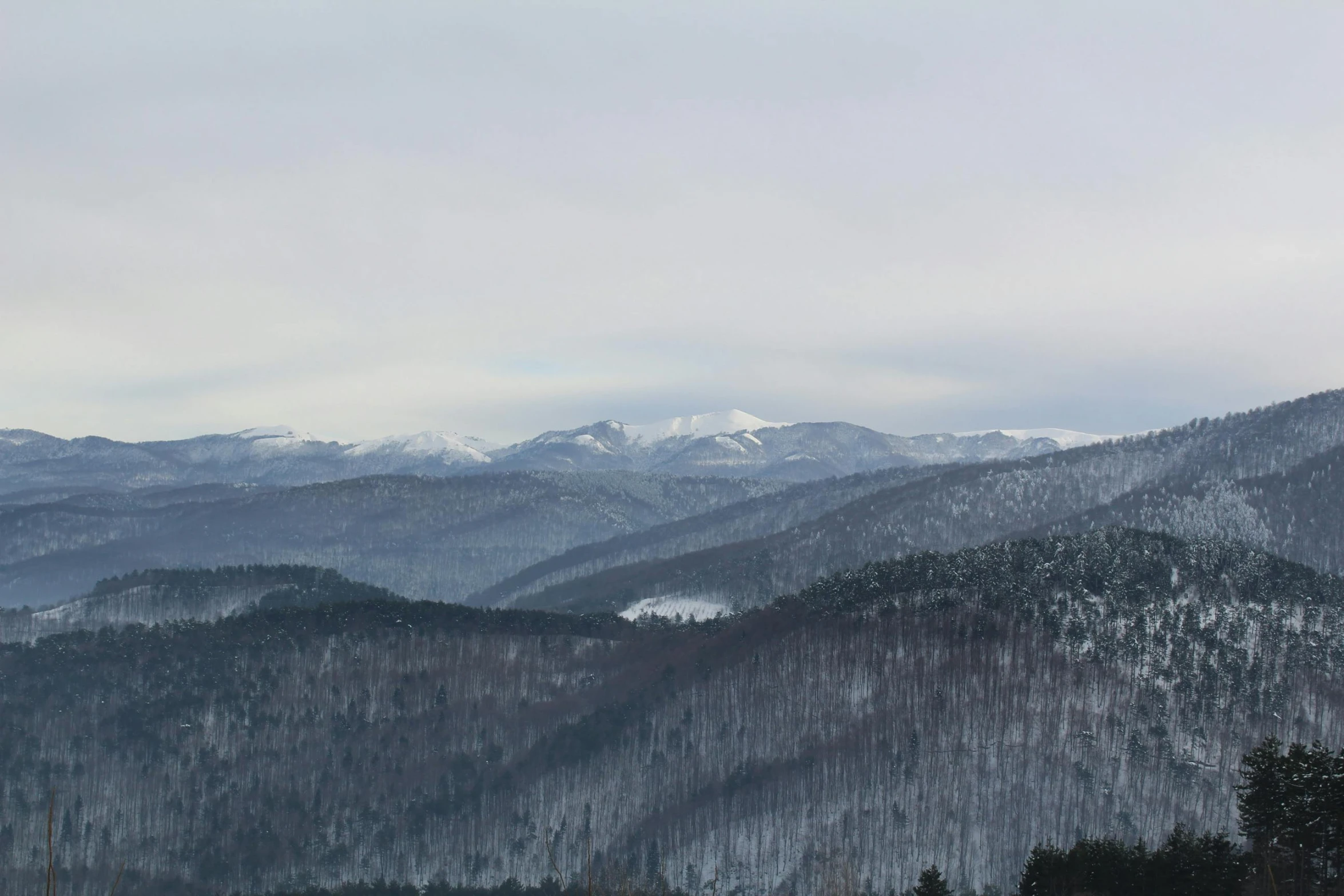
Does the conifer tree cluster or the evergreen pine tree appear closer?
the conifer tree cluster

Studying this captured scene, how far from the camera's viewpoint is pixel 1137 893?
109062mm

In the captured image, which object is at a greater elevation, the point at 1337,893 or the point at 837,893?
the point at 1337,893

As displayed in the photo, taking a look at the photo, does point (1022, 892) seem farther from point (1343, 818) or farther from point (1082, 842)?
point (1343, 818)

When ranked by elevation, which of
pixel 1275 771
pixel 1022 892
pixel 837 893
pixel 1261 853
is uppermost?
pixel 1275 771

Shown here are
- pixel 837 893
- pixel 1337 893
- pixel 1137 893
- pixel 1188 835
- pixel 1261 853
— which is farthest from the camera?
pixel 837 893

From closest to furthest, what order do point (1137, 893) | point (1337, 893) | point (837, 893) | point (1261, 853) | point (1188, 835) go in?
point (1337, 893) < point (1261, 853) < point (1137, 893) < point (1188, 835) < point (837, 893)

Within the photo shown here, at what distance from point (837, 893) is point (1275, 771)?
115 m

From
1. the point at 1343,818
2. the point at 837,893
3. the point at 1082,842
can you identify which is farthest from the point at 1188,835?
the point at 837,893

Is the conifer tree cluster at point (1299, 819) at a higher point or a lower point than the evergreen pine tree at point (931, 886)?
higher

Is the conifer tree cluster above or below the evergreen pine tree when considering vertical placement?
above

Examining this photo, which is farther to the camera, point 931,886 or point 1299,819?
point 931,886

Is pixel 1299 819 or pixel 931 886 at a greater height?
pixel 1299 819

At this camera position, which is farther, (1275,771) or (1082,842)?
(1082,842)

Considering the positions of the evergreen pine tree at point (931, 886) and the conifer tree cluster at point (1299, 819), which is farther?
the evergreen pine tree at point (931, 886)
